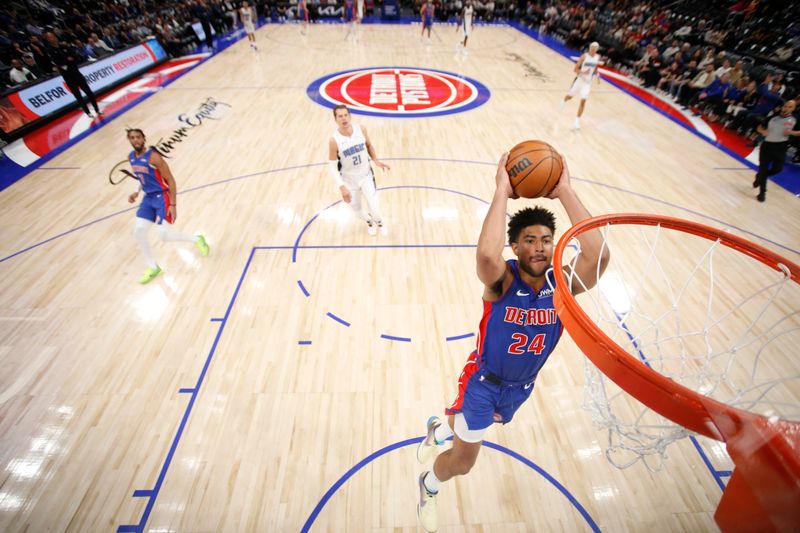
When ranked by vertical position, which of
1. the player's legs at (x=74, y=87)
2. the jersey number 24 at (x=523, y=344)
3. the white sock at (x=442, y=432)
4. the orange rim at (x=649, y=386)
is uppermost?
the orange rim at (x=649, y=386)

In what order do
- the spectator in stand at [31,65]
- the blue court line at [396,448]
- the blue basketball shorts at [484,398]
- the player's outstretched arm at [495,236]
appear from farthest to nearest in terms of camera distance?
the spectator in stand at [31,65] < the blue court line at [396,448] < the blue basketball shorts at [484,398] < the player's outstretched arm at [495,236]

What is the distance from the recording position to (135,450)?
3.19 metres

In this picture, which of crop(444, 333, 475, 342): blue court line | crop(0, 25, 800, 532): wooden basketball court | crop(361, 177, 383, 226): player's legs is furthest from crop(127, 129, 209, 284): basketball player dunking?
crop(444, 333, 475, 342): blue court line

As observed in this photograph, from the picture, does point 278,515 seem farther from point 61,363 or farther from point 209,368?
point 61,363

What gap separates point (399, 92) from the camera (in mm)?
11523

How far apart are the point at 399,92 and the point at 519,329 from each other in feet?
35.8

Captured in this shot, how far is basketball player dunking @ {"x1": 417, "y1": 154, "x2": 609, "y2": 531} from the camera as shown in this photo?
200cm

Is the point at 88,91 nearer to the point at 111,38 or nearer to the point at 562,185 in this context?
the point at 111,38

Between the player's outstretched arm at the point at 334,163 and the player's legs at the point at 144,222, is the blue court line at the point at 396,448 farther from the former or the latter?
the player's legs at the point at 144,222

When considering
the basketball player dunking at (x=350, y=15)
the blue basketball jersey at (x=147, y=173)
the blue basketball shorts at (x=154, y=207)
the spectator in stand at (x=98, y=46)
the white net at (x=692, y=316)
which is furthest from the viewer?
the basketball player dunking at (x=350, y=15)

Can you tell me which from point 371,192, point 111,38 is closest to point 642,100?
point 371,192

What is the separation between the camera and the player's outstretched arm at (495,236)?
1834mm

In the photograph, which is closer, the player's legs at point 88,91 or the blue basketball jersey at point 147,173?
the blue basketball jersey at point 147,173

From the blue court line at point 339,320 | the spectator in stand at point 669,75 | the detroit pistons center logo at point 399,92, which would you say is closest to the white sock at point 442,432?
the blue court line at point 339,320
